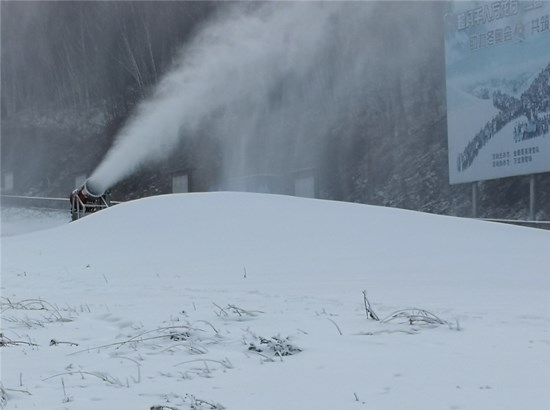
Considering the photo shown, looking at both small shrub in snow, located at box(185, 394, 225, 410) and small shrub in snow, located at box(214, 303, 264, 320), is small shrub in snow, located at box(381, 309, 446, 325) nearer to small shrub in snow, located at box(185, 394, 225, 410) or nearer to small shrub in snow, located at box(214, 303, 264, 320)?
small shrub in snow, located at box(214, 303, 264, 320)

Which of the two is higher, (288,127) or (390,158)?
(288,127)

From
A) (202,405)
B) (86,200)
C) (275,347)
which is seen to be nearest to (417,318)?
(275,347)

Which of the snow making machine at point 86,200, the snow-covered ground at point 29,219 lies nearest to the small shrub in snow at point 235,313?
the snow making machine at point 86,200

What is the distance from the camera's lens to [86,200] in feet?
60.8

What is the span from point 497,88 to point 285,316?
550 inches

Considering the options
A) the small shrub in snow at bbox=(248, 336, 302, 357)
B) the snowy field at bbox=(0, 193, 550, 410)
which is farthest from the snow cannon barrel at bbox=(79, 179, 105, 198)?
the small shrub in snow at bbox=(248, 336, 302, 357)

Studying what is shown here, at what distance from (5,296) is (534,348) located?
4.97 m

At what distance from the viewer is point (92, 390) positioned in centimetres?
326

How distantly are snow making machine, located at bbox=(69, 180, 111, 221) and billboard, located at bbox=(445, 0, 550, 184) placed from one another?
9217 mm

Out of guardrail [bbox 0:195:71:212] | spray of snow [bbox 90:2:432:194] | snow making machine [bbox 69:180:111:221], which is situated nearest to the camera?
snow making machine [bbox 69:180:111:221]

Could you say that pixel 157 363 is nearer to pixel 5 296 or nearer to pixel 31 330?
pixel 31 330

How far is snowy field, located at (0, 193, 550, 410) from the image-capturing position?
125 inches

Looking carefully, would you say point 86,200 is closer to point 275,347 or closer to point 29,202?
point 275,347

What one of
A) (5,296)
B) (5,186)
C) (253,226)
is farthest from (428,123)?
(5,186)
